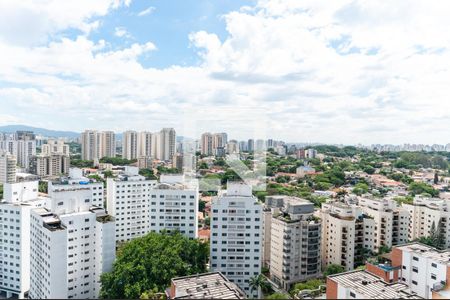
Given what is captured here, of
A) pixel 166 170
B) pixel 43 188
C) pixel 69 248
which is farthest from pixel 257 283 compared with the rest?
pixel 166 170

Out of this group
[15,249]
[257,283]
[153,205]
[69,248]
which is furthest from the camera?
[153,205]

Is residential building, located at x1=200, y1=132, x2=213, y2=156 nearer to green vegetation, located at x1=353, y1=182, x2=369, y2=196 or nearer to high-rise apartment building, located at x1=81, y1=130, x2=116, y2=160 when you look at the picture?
green vegetation, located at x1=353, y1=182, x2=369, y2=196

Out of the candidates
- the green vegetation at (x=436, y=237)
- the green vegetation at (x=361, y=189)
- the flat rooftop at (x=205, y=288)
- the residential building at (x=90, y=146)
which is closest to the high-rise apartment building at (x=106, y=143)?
the residential building at (x=90, y=146)

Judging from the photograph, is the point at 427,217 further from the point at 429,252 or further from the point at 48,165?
the point at 48,165

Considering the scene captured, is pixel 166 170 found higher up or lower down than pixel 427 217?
higher up

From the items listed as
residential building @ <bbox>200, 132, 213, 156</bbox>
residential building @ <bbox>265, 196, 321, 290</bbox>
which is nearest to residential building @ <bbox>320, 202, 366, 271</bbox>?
residential building @ <bbox>265, 196, 321, 290</bbox>
